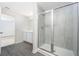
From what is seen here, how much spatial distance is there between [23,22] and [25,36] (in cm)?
110

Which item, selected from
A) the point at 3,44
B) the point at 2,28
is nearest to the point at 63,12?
the point at 2,28

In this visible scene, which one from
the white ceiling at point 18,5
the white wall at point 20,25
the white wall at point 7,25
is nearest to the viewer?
the white ceiling at point 18,5

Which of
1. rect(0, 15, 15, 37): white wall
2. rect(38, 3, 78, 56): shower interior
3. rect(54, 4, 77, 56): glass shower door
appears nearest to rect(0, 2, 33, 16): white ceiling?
rect(38, 3, 78, 56): shower interior

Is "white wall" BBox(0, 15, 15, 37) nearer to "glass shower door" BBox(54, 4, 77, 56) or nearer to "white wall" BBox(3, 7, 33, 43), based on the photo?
"white wall" BBox(3, 7, 33, 43)

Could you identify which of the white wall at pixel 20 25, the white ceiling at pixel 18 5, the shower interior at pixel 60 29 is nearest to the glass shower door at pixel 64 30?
the shower interior at pixel 60 29

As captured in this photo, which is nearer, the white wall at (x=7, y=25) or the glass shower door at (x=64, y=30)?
the glass shower door at (x=64, y=30)

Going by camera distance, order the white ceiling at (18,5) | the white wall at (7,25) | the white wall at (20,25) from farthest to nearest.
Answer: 1. the white wall at (20,25)
2. the white wall at (7,25)
3. the white ceiling at (18,5)

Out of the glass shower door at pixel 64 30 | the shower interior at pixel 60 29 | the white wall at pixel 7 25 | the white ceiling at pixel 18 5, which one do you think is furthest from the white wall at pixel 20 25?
the glass shower door at pixel 64 30

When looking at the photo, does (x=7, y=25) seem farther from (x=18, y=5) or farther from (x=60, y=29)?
(x=60, y=29)

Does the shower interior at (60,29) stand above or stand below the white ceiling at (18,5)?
below

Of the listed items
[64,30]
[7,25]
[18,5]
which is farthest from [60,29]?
[7,25]

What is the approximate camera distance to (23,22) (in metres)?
4.49

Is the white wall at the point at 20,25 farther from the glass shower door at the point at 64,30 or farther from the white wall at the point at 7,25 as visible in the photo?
the glass shower door at the point at 64,30

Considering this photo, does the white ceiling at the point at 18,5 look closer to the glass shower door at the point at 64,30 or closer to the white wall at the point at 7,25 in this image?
the white wall at the point at 7,25
